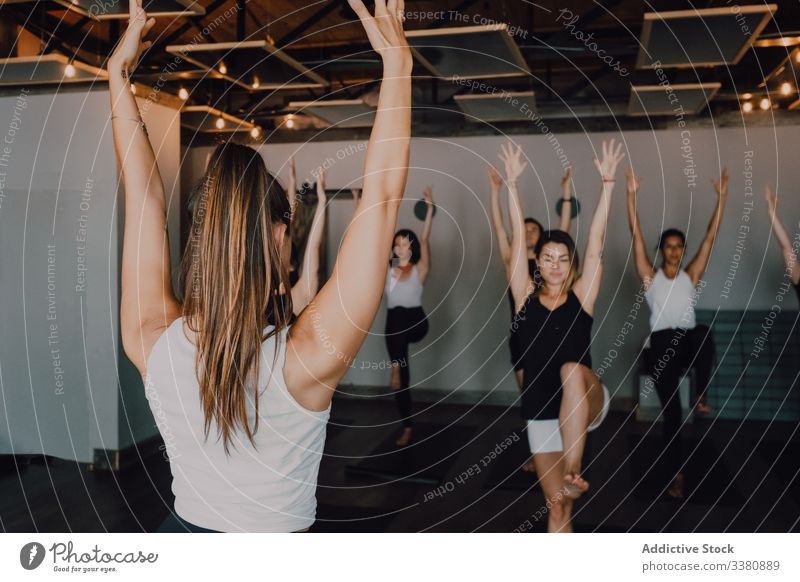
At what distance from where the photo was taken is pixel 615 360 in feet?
19.9

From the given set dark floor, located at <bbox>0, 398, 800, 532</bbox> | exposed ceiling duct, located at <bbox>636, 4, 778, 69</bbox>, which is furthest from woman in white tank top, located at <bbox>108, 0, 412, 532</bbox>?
exposed ceiling duct, located at <bbox>636, 4, 778, 69</bbox>

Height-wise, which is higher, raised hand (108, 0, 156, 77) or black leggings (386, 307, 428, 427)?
raised hand (108, 0, 156, 77)

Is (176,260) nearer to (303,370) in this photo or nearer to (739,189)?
(303,370)

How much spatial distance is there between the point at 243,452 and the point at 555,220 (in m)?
5.33

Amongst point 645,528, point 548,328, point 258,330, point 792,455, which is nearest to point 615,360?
point 792,455

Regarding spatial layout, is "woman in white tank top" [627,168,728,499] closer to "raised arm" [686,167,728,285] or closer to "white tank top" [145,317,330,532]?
"raised arm" [686,167,728,285]

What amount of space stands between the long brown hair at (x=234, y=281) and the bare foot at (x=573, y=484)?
1.68m

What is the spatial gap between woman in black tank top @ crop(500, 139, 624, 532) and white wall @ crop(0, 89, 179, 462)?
245 centimetres

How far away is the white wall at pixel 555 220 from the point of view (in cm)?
586

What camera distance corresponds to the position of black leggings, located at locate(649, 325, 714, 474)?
149 inches

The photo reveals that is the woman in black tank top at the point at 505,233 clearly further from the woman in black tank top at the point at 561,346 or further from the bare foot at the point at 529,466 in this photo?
the woman in black tank top at the point at 561,346

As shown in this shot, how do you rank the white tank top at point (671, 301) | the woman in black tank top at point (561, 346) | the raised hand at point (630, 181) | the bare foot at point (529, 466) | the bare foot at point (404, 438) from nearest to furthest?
the woman in black tank top at point (561, 346), the raised hand at point (630, 181), the white tank top at point (671, 301), the bare foot at point (529, 466), the bare foot at point (404, 438)
